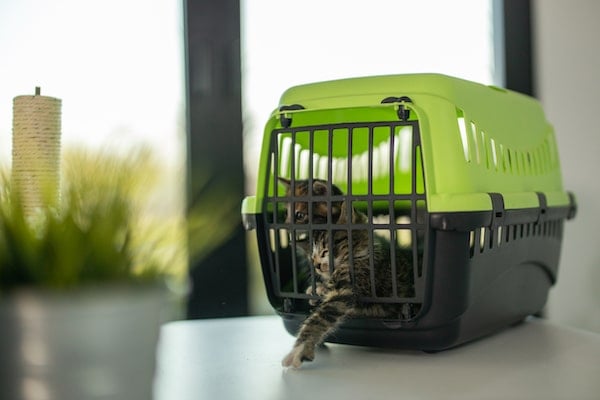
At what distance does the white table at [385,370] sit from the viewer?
90cm

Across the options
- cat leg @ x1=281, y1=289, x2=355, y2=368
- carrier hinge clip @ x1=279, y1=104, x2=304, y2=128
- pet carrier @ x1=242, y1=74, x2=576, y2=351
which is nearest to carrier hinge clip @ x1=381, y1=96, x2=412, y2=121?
pet carrier @ x1=242, y1=74, x2=576, y2=351

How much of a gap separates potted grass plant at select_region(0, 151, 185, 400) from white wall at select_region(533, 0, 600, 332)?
1.42 meters

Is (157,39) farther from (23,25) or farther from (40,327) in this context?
(40,327)

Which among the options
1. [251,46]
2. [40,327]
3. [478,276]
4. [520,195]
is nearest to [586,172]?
[520,195]

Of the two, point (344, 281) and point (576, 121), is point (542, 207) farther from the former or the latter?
point (576, 121)

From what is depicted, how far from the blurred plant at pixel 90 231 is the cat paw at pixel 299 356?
1.68 ft

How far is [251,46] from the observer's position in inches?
61.8

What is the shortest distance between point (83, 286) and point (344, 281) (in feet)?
2.06

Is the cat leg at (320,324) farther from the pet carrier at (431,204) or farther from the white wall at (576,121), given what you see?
the white wall at (576,121)

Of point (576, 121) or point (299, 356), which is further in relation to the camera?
point (576, 121)

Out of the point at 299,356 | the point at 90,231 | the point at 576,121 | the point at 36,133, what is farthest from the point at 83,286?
the point at 576,121

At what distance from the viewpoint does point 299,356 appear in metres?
1.02

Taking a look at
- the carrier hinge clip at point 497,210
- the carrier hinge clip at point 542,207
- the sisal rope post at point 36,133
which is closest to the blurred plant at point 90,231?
the sisal rope post at point 36,133

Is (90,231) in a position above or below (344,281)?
above
